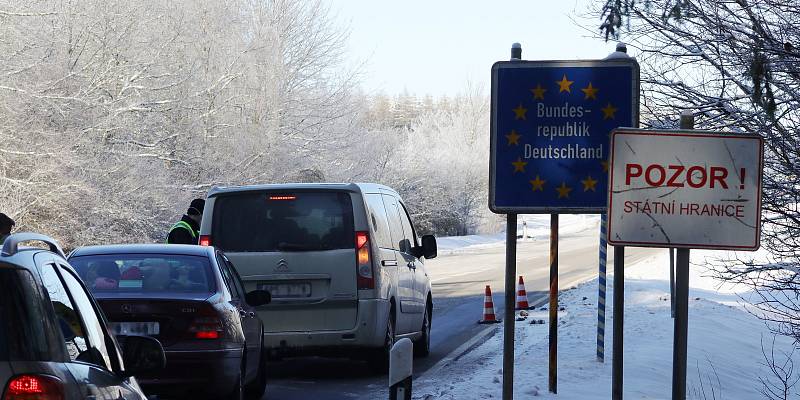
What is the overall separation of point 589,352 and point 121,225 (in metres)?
19.3

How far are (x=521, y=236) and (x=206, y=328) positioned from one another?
195 ft

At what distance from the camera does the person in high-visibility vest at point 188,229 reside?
47.0ft

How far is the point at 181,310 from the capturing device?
942 cm

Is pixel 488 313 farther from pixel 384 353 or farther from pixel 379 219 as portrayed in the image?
pixel 384 353

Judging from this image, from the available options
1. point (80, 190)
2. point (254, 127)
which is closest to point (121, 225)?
point (80, 190)

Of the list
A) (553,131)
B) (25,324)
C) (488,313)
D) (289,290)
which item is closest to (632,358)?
(289,290)

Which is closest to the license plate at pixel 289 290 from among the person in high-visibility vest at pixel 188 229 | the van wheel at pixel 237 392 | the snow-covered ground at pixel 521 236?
the person in high-visibility vest at pixel 188 229

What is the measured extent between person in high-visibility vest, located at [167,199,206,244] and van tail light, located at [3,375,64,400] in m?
10.4

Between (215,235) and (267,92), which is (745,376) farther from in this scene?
(267,92)

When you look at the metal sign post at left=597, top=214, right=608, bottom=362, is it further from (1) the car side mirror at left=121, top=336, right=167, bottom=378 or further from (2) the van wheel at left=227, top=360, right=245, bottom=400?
(1) the car side mirror at left=121, top=336, right=167, bottom=378

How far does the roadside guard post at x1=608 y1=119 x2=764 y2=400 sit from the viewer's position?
21.2 feet

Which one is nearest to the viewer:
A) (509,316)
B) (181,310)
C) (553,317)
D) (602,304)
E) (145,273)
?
(509,316)

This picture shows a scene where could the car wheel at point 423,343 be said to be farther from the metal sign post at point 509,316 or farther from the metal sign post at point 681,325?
the metal sign post at point 681,325

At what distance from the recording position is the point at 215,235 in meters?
12.4
